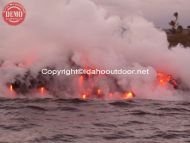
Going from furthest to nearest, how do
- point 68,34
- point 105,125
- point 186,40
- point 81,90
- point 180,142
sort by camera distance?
1. point 186,40
2. point 68,34
3. point 81,90
4. point 105,125
5. point 180,142

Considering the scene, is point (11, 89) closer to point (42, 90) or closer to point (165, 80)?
point (42, 90)

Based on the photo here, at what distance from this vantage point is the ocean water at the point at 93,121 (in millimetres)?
22484

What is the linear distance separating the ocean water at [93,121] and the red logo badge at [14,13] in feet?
23.3

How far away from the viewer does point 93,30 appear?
37500mm

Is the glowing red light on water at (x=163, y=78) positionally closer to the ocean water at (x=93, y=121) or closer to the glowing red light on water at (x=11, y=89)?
the ocean water at (x=93, y=121)

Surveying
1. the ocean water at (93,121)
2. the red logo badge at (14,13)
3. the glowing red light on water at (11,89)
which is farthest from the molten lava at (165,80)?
the red logo badge at (14,13)

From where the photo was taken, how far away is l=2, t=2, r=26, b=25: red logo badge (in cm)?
3644

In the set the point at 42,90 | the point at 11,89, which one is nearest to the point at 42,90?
the point at 42,90

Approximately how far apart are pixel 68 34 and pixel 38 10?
10.6 feet

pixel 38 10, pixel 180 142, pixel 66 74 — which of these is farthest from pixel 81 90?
pixel 180 142

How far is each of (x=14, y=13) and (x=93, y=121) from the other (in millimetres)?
13983

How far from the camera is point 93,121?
2630 cm

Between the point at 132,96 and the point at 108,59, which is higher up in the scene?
the point at 108,59

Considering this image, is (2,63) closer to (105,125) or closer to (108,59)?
(108,59)
